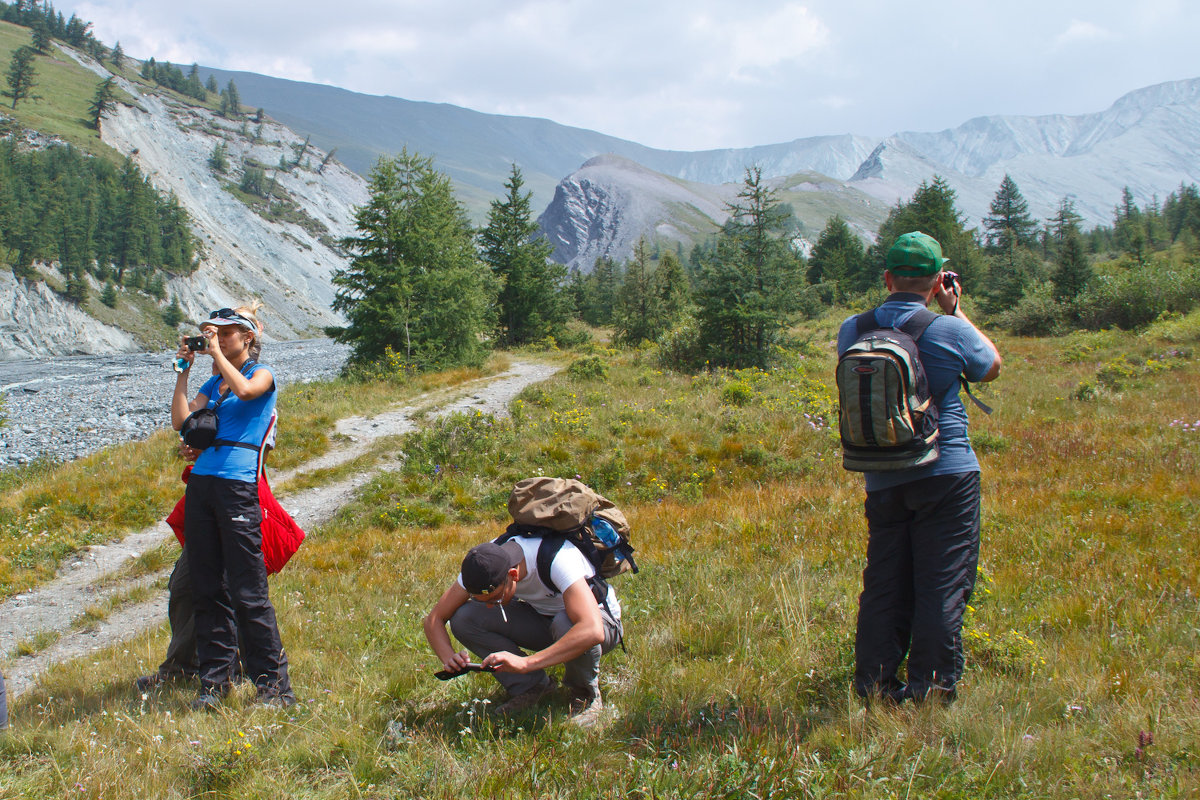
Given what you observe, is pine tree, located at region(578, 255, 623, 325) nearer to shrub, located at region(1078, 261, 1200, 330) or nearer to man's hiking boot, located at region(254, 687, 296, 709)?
shrub, located at region(1078, 261, 1200, 330)

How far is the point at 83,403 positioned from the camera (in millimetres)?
24453

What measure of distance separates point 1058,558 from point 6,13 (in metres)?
223

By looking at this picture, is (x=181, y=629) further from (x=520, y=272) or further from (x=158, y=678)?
(x=520, y=272)

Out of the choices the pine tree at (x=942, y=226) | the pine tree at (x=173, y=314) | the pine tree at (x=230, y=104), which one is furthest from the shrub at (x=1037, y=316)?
the pine tree at (x=230, y=104)

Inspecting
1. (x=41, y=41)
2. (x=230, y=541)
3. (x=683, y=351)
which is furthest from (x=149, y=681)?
(x=41, y=41)

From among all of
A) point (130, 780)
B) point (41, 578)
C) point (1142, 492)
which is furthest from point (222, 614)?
point (1142, 492)

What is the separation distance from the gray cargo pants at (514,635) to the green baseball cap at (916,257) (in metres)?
2.35

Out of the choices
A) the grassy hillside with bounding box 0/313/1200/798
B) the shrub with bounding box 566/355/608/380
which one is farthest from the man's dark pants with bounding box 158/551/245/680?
the shrub with bounding box 566/355/608/380

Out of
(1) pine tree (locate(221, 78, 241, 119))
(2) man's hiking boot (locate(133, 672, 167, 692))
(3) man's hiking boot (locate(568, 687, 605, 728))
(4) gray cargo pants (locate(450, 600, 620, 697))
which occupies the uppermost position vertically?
(1) pine tree (locate(221, 78, 241, 119))

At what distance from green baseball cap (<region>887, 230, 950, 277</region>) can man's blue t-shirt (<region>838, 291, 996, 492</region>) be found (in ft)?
0.90

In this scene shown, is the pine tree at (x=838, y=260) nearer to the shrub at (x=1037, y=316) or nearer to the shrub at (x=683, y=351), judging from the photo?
the shrub at (x=1037, y=316)

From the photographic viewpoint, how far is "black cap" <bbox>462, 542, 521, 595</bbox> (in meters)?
3.08

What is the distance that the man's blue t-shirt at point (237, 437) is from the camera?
Result: 390 cm

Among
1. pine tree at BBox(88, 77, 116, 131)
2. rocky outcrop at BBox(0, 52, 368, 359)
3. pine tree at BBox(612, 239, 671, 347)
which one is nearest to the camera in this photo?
pine tree at BBox(612, 239, 671, 347)
